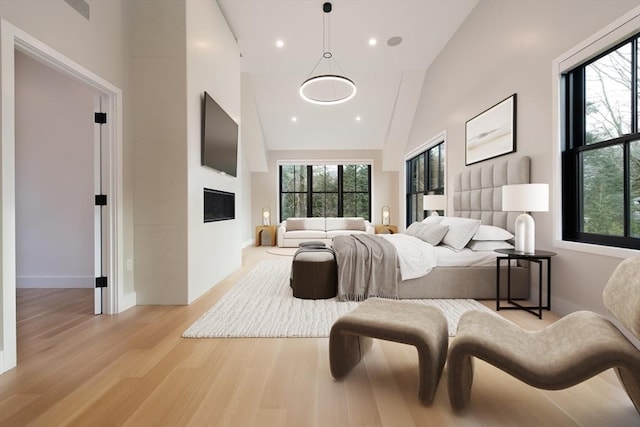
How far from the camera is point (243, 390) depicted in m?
1.58

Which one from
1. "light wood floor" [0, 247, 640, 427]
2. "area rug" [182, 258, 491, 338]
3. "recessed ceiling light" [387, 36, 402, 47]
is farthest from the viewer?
"recessed ceiling light" [387, 36, 402, 47]

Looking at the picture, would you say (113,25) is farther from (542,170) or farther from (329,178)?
(329,178)

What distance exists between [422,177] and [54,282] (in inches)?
255

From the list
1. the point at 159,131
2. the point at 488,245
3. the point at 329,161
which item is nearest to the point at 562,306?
the point at 488,245

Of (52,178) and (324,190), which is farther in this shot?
(324,190)

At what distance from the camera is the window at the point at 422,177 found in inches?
221

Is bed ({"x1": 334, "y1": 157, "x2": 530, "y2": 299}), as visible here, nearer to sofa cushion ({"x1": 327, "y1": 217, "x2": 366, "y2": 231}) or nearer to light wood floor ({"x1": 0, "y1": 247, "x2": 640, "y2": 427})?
light wood floor ({"x1": 0, "y1": 247, "x2": 640, "y2": 427})

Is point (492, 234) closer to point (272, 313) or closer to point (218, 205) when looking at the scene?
point (272, 313)

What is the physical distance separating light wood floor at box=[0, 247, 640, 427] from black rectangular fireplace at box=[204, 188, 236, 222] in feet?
5.34

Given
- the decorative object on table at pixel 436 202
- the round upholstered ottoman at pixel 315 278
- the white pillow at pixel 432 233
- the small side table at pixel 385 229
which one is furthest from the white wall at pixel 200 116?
the small side table at pixel 385 229

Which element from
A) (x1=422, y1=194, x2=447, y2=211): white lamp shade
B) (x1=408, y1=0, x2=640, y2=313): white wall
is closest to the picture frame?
(x1=408, y1=0, x2=640, y2=313): white wall

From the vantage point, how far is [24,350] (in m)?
2.02

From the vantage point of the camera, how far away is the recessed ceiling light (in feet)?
15.3

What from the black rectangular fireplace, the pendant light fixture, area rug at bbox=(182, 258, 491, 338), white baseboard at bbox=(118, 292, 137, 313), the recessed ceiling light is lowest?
area rug at bbox=(182, 258, 491, 338)
